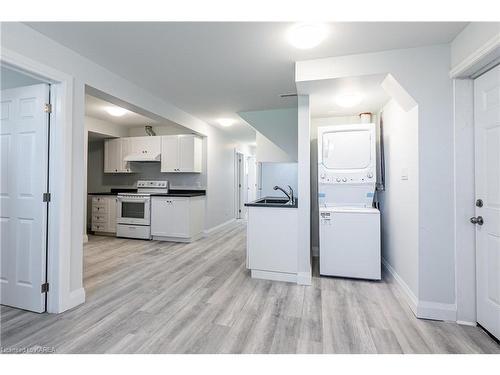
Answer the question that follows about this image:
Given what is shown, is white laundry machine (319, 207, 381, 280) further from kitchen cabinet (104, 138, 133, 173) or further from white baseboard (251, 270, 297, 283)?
kitchen cabinet (104, 138, 133, 173)

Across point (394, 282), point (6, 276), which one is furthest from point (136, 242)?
point (394, 282)

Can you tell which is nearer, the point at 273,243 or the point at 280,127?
the point at 273,243

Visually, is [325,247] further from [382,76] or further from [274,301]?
[382,76]

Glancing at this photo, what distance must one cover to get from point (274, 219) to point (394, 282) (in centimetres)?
151

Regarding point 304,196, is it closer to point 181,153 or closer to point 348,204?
point 348,204

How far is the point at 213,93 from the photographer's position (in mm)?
3166

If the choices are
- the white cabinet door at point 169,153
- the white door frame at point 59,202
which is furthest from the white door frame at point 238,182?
the white door frame at point 59,202

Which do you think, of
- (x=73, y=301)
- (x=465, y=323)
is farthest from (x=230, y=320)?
(x=465, y=323)

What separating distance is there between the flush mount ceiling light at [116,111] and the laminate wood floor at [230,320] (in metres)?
2.69

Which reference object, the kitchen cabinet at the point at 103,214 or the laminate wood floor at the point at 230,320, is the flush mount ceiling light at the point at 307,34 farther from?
the kitchen cabinet at the point at 103,214

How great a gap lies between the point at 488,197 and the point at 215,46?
2427mm

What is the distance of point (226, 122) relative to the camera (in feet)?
15.8

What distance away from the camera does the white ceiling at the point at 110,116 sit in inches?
144

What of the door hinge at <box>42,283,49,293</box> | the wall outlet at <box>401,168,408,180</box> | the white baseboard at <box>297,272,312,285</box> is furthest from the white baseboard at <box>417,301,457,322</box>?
the door hinge at <box>42,283,49,293</box>
